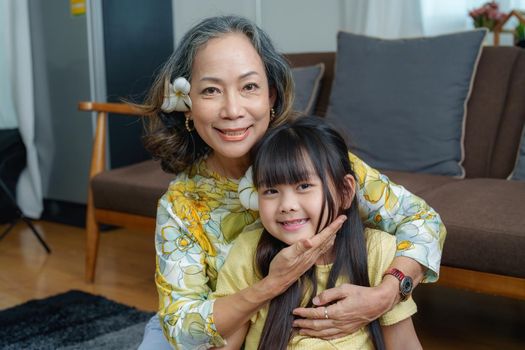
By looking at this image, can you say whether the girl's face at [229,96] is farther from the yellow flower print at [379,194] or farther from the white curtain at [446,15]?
the white curtain at [446,15]

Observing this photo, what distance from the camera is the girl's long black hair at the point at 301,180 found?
3.82ft

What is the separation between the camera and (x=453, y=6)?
9.87 feet

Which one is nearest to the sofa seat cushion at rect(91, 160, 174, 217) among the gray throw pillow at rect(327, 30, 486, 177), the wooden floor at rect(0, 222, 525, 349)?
the wooden floor at rect(0, 222, 525, 349)

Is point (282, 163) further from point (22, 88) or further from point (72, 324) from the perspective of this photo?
point (22, 88)

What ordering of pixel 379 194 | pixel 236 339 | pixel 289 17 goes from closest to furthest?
1. pixel 236 339
2. pixel 379 194
3. pixel 289 17

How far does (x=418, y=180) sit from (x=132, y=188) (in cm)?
99

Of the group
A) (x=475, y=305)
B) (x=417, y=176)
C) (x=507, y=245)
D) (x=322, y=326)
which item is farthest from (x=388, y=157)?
(x=322, y=326)

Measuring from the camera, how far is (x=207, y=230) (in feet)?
4.45

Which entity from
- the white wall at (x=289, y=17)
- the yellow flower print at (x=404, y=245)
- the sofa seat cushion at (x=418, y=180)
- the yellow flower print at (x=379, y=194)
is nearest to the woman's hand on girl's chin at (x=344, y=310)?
the yellow flower print at (x=404, y=245)

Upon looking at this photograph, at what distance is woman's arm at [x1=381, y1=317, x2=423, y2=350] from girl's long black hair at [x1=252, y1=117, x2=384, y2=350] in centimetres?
2

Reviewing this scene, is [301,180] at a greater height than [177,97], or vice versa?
[177,97]

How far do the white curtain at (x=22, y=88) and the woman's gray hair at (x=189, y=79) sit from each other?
8.27ft

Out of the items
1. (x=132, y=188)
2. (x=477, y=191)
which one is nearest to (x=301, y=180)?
(x=477, y=191)

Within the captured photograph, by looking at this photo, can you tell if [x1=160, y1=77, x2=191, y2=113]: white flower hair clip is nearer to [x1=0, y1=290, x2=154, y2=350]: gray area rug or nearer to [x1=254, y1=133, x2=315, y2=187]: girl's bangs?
[x1=254, y1=133, x2=315, y2=187]: girl's bangs
